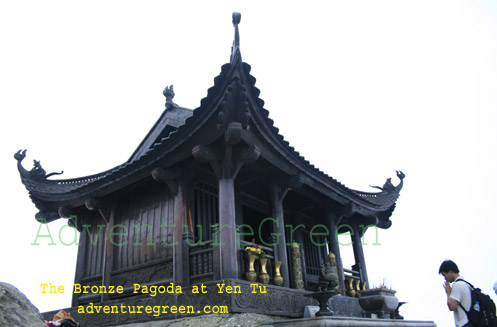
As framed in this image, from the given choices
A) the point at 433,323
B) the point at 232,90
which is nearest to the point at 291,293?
the point at 433,323

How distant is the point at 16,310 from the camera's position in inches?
149

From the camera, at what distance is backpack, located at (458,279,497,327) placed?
384cm

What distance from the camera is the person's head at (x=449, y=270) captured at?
13.9ft

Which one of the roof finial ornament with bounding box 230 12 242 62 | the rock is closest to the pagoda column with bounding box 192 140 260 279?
the roof finial ornament with bounding box 230 12 242 62

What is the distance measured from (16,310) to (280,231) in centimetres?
477

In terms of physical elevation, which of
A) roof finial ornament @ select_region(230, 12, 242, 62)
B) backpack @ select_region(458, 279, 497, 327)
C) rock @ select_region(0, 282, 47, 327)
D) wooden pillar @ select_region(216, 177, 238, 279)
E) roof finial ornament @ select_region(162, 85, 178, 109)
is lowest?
backpack @ select_region(458, 279, 497, 327)

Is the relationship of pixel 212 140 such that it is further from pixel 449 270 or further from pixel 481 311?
pixel 481 311

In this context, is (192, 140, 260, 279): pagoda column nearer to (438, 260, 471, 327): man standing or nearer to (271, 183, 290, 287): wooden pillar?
(271, 183, 290, 287): wooden pillar

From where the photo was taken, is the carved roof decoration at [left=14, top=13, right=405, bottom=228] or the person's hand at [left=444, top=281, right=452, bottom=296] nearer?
the person's hand at [left=444, top=281, right=452, bottom=296]

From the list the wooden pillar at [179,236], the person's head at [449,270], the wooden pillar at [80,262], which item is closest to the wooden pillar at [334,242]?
the wooden pillar at [179,236]

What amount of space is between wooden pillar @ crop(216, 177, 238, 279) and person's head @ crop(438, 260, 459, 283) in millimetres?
3012

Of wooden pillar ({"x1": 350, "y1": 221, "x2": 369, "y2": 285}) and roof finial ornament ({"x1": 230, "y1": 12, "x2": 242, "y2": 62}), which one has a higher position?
A: roof finial ornament ({"x1": 230, "y1": 12, "x2": 242, "y2": 62})

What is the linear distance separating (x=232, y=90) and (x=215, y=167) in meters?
1.39

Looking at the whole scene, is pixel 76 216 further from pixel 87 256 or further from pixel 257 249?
pixel 257 249
